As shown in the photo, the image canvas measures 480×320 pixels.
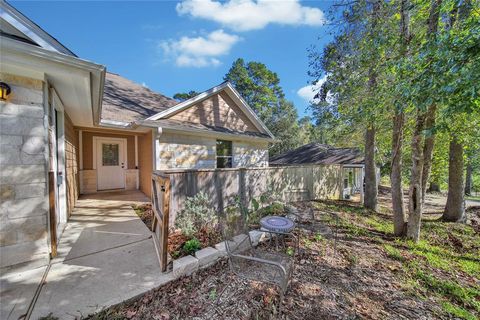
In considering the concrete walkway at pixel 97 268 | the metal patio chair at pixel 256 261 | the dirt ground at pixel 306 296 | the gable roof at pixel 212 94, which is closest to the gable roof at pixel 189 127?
the gable roof at pixel 212 94

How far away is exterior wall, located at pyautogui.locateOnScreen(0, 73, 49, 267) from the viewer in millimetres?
2945

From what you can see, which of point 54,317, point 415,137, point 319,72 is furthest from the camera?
point 319,72

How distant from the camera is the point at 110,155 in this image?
8969 mm

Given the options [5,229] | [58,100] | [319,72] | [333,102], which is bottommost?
[5,229]

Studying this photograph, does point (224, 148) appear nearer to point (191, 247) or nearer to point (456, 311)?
point (191, 247)

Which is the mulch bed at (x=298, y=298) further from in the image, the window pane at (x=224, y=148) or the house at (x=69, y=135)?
the window pane at (x=224, y=148)

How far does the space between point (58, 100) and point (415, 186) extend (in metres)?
8.60

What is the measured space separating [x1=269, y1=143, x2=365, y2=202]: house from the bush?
9.53 meters

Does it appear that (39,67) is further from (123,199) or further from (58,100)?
(123,199)

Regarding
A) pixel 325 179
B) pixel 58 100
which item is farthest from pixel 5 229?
pixel 325 179

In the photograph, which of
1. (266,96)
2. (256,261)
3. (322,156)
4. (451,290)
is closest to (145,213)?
(256,261)

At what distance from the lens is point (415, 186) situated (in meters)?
5.23

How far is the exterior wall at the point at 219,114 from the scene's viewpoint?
8.43 metres

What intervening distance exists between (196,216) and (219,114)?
5812 millimetres
